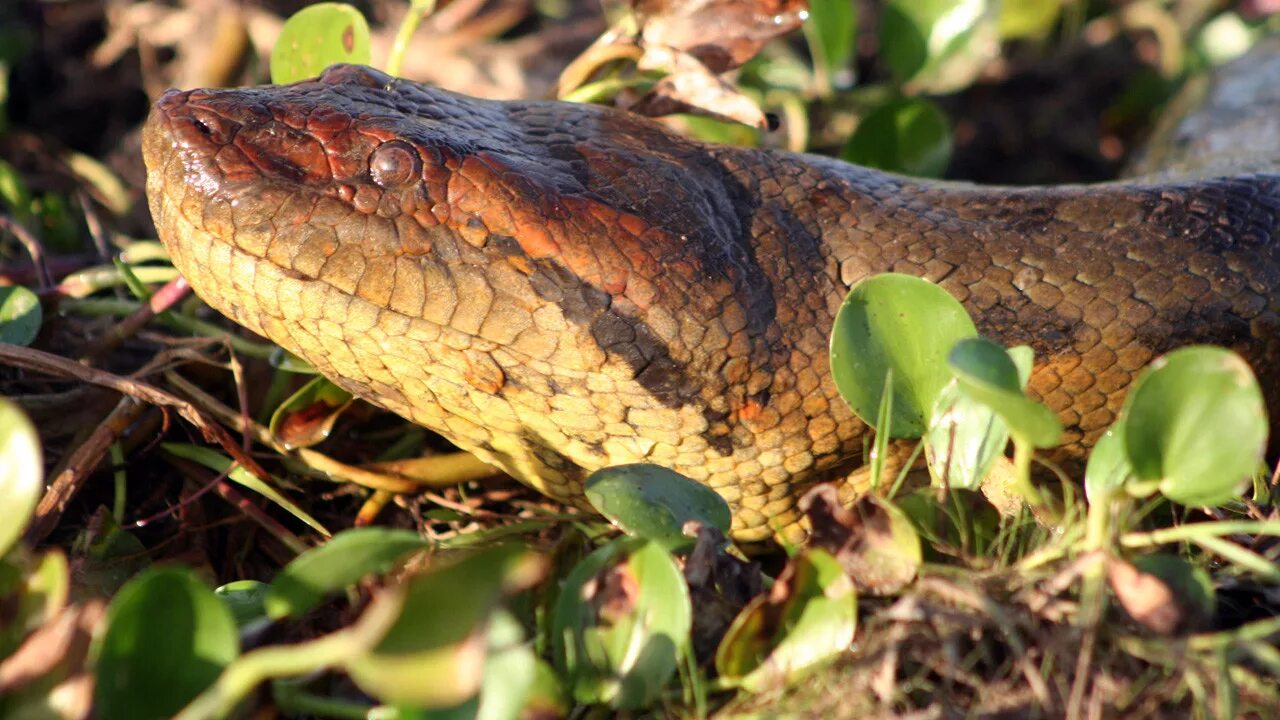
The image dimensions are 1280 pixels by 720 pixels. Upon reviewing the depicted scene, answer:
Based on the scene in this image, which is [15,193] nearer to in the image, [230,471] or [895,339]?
[230,471]

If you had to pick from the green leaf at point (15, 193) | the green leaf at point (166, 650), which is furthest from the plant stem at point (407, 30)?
the green leaf at point (166, 650)

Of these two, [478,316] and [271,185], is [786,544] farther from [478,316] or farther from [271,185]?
[271,185]

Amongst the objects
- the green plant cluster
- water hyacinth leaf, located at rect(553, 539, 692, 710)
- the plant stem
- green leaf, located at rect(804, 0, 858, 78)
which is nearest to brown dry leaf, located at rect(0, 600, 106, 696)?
the green plant cluster

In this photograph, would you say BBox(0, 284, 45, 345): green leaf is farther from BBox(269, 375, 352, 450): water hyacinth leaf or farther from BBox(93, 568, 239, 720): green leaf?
BBox(93, 568, 239, 720): green leaf

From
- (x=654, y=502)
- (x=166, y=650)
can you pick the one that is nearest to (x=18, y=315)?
(x=166, y=650)

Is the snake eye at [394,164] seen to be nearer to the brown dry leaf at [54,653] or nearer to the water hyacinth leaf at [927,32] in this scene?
the brown dry leaf at [54,653]

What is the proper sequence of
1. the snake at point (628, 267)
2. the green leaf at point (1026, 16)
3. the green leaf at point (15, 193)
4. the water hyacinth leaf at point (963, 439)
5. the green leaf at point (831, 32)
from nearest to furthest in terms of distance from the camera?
the water hyacinth leaf at point (963, 439) < the snake at point (628, 267) < the green leaf at point (15, 193) < the green leaf at point (831, 32) < the green leaf at point (1026, 16)
